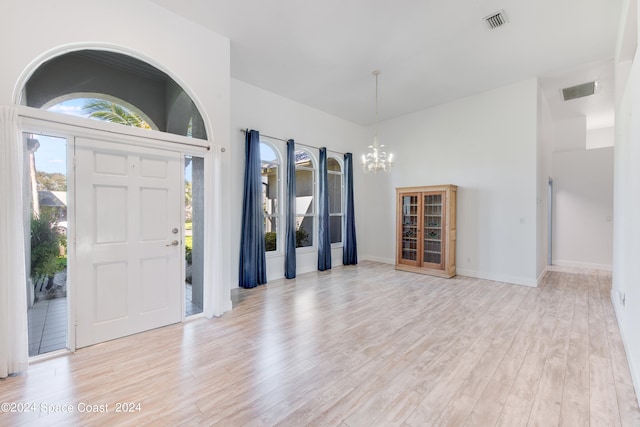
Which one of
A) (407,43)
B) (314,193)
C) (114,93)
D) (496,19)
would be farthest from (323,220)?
(496,19)

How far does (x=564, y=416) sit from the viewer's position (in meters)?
1.83

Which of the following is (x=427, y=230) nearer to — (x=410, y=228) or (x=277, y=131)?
(x=410, y=228)

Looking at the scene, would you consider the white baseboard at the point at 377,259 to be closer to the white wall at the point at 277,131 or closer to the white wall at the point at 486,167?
the white wall at the point at 277,131

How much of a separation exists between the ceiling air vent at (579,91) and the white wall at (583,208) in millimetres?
1686

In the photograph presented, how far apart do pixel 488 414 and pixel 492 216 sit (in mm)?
4339

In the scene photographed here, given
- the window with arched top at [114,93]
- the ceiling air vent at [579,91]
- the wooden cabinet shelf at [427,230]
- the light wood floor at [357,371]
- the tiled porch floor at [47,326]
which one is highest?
the ceiling air vent at [579,91]

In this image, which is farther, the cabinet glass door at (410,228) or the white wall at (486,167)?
the cabinet glass door at (410,228)

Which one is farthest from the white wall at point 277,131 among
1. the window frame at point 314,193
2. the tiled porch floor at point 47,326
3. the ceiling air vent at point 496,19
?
the ceiling air vent at point 496,19

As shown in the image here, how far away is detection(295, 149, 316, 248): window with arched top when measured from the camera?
620 cm

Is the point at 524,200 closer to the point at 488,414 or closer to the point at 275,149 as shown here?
the point at 488,414

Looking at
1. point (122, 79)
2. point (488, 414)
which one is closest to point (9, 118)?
point (122, 79)

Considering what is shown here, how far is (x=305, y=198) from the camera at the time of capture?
645 centimetres

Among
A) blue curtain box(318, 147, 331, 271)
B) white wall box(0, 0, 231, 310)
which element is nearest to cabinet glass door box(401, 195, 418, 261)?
blue curtain box(318, 147, 331, 271)

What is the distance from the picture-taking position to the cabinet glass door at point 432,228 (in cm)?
568
